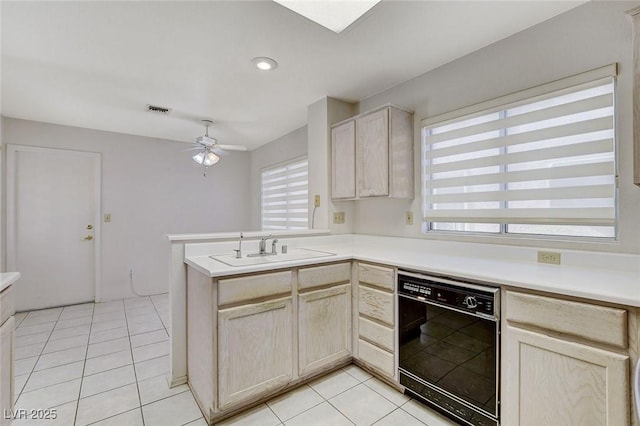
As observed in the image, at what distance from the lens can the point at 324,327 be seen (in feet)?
6.85

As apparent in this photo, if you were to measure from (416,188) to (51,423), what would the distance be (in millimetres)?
2948

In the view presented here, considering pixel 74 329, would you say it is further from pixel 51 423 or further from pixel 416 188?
pixel 416 188

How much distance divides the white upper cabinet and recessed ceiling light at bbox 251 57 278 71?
0.86 meters

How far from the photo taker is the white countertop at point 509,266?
1.25m

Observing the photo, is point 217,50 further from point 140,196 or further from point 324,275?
point 140,196

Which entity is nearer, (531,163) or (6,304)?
(6,304)

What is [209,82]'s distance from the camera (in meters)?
2.61

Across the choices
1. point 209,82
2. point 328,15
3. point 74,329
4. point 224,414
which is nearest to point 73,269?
point 74,329

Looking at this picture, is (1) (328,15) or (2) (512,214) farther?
(2) (512,214)

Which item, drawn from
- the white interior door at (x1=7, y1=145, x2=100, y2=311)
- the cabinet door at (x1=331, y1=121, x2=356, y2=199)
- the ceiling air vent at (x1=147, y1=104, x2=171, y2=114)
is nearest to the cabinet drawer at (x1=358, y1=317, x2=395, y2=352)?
the cabinet door at (x1=331, y1=121, x2=356, y2=199)

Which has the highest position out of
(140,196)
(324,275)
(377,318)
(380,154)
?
(380,154)

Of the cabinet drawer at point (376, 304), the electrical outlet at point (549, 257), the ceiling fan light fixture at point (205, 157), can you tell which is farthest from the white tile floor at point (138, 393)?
the ceiling fan light fixture at point (205, 157)

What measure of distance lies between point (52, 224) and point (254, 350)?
3713 mm

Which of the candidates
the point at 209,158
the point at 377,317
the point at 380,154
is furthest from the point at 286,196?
the point at 377,317
